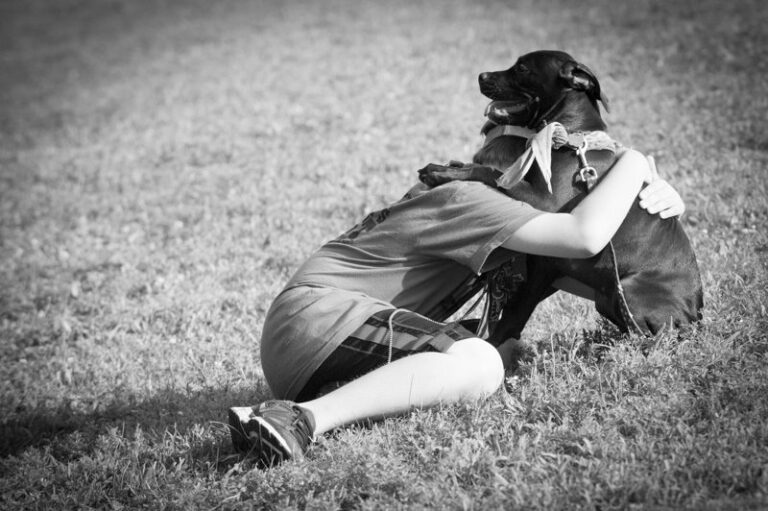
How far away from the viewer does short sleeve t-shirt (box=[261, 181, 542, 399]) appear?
306 cm

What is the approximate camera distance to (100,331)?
5.43m

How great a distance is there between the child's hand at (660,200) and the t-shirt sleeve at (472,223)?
50 centimetres

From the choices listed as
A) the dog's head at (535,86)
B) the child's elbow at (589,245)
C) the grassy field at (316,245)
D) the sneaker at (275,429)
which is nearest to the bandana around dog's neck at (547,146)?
A: the dog's head at (535,86)

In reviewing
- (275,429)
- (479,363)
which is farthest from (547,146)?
(275,429)

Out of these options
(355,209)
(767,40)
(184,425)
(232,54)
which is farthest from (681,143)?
(232,54)

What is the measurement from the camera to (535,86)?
11.5 feet

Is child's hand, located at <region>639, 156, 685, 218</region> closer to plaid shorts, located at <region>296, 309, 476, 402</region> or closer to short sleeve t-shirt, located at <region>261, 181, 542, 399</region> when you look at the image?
short sleeve t-shirt, located at <region>261, 181, 542, 399</region>

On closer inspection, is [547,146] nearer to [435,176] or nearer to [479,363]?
[435,176]

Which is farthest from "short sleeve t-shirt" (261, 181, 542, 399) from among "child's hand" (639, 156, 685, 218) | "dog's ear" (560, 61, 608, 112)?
"dog's ear" (560, 61, 608, 112)

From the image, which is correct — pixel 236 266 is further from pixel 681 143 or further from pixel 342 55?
pixel 342 55

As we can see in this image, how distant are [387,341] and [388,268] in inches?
13.0

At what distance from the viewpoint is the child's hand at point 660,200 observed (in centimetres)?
321

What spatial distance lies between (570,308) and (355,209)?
2.62 metres

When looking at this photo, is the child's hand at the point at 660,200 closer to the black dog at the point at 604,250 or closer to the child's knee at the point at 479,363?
the black dog at the point at 604,250
